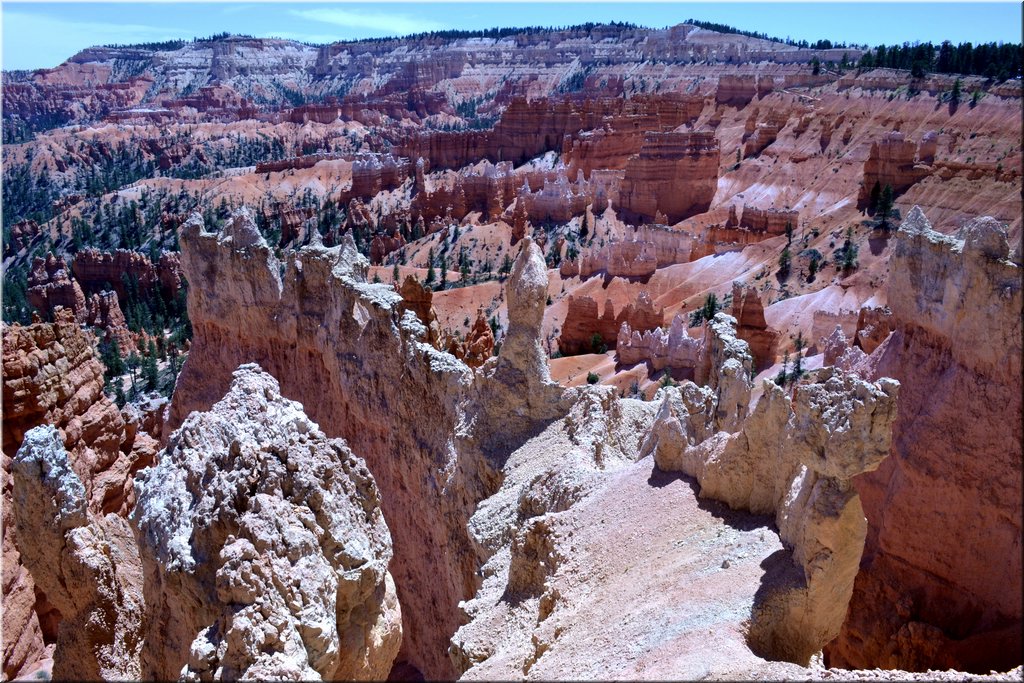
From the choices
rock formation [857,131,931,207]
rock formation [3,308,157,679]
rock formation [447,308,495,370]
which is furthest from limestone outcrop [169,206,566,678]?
rock formation [857,131,931,207]

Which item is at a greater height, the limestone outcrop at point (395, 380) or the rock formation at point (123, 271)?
the limestone outcrop at point (395, 380)

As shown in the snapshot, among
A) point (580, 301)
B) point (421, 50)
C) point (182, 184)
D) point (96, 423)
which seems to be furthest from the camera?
point (421, 50)

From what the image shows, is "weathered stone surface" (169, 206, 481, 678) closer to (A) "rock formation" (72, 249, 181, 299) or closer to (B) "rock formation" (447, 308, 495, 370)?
(B) "rock formation" (447, 308, 495, 370)

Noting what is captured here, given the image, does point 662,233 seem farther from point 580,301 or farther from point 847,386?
point 847,386

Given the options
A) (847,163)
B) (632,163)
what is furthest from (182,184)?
(847,163)

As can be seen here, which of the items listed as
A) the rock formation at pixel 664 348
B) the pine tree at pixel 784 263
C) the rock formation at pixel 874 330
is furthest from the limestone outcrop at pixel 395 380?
the pine tree at pixel 784 263

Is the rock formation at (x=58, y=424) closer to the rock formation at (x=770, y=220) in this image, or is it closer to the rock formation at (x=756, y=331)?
the rock formation at (x=756, y=331)
